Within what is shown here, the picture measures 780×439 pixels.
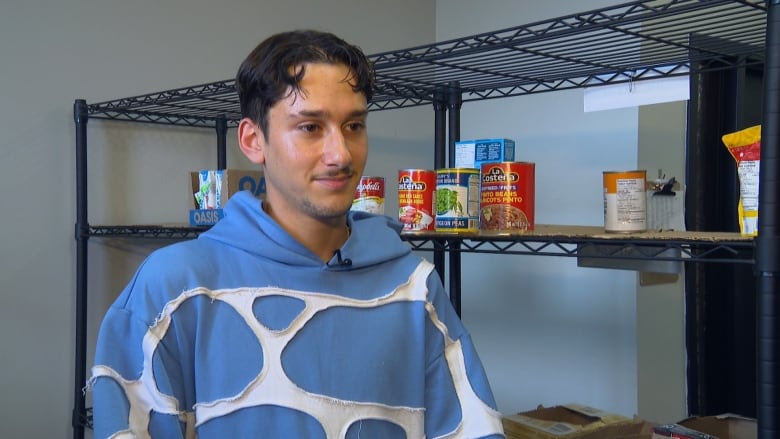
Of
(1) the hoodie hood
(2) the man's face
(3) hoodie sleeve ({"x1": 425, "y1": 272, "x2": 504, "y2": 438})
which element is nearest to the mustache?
(2) the man's face

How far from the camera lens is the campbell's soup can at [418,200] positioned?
167 centimetres

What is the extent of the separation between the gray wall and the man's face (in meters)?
1.19

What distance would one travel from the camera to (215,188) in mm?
1979

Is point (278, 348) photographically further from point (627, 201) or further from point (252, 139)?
point (627, 201)

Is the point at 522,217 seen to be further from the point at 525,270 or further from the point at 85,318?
the point at 85,318

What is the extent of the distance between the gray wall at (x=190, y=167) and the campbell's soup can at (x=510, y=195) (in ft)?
2.49

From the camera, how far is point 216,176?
1970 mm

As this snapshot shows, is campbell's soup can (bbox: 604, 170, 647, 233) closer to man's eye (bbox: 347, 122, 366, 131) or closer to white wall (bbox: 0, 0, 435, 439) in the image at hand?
man's eye (bbox: 347, 122, 366, 131)

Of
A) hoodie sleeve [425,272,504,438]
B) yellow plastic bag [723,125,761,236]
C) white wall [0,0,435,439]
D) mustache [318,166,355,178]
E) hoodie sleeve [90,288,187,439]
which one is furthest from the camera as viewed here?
white wall [0,0,435,439]

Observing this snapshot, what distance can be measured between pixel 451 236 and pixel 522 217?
16 cm

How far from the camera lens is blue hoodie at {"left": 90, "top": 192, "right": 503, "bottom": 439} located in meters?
0.94

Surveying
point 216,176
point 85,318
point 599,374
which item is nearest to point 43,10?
point 216,176

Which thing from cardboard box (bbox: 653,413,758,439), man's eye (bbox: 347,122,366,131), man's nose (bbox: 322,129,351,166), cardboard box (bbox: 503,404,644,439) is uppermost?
man's eye (bbox: 347,122,366,131)

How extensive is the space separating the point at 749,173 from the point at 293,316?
0.77 meters
